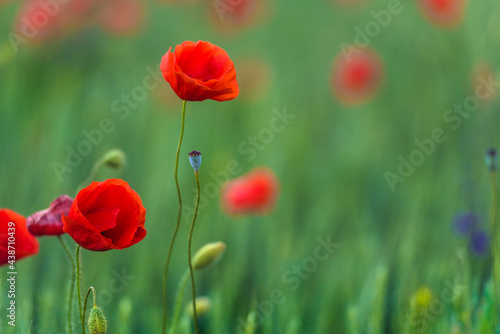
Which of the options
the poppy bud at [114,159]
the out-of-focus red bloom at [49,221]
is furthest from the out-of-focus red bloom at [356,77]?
the out-of-focus red bloom at [49,221]

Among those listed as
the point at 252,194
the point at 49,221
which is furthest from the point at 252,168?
the point at 49,221

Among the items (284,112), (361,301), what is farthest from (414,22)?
(361,301)

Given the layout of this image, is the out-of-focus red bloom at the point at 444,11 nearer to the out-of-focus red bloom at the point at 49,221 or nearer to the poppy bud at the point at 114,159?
the poppy bud at the point at 114,159

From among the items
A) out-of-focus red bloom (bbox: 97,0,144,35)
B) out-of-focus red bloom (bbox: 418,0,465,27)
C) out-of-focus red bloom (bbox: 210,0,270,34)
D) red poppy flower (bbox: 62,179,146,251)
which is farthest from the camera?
out-of-focus red bloom (bbox: 210,0,270,34)

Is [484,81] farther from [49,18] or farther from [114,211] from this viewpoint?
[114,211]

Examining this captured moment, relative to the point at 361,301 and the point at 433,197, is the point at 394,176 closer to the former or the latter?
the point at 433,197

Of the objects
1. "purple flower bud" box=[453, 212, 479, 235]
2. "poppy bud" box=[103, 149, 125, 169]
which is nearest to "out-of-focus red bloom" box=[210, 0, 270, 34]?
"purple flower bud" box=[453, 212, 479, 235]

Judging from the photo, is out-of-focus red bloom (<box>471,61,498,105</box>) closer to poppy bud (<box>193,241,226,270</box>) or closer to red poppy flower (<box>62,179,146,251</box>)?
poppy bud (<box>193,241,226,270</box>)
